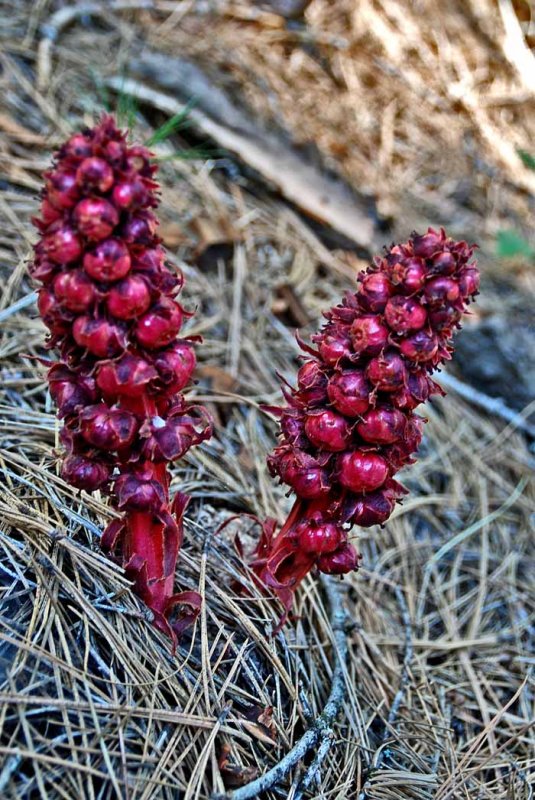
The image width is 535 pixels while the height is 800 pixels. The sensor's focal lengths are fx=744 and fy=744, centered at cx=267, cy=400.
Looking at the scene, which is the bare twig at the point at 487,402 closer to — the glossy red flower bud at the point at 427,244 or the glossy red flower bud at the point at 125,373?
the glossy red flower bud at the point at 427,244

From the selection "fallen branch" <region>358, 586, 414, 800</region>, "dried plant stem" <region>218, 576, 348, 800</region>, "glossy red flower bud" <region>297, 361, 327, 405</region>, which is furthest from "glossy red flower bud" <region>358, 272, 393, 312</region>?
"fallen branch" <region>358, 586, 414, 800</region>

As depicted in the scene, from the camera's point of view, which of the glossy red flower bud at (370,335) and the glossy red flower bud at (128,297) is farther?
the glossy red flower bud at (370,335)

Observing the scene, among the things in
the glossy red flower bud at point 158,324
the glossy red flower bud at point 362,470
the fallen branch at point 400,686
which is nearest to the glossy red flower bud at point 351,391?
the glossy red flower bud at point 362,470

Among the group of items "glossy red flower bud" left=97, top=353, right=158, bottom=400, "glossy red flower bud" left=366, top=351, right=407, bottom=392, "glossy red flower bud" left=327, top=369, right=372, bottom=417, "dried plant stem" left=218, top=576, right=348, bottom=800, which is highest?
"glossy red flower bud" left=366, top=351, right=407, bottom=392

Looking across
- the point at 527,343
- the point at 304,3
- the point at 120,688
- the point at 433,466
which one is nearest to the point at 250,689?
the point at 120,688

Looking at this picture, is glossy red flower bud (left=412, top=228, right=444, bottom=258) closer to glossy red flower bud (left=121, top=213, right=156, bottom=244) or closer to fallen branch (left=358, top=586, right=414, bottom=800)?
glossy red flower bud (left=121, top=213, right=156, bottom=244)

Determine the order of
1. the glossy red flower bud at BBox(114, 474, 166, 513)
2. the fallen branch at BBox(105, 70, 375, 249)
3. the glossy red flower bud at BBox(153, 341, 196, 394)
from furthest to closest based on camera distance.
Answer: the fallen branch at BBox(105, 70, 375, 249)
the glossy red flower bud at BBox(114, 474, 166, 513)
the glossy red flower bud at BBox(153, 341, 196, 394)
